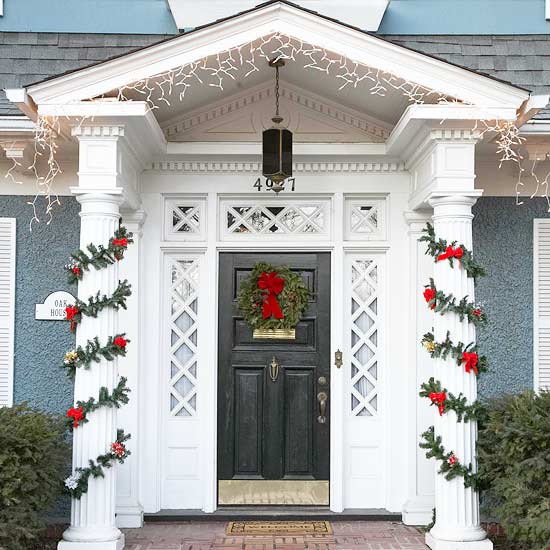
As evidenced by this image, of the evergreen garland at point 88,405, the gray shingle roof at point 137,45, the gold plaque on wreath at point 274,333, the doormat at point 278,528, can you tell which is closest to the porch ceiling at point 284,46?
the gray shingle roof at point 137,45

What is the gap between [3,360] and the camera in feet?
22.1

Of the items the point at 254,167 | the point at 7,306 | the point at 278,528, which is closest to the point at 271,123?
the point at 254,167

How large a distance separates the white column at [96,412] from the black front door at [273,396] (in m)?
1.37

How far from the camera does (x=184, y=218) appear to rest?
696 cm

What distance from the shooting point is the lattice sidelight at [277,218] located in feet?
22.7

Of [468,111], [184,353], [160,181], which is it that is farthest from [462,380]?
[160,181]

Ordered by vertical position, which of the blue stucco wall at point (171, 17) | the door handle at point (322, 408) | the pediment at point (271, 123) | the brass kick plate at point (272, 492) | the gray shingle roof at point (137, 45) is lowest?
the brass kick plate at point (272, 492)

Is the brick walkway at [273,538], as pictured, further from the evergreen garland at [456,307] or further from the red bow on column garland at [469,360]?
the evergreen garland at [456,307]

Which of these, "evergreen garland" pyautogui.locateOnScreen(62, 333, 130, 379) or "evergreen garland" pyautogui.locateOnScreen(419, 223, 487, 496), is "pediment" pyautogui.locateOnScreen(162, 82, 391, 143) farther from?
"evergreen garland" pyautogui.locateOnScreen(62, 333, 130, 379)

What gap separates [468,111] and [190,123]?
2.41m

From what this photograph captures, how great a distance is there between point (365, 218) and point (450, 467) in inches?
93.1

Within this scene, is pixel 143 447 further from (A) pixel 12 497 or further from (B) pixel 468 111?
(B) pixel 468 111

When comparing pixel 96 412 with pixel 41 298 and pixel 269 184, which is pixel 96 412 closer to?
pixel 41 298

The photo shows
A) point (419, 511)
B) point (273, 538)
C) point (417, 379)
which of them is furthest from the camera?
point (417, 379)
